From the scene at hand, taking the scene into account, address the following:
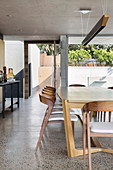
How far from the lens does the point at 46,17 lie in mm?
5949

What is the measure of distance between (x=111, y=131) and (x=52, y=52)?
7335mm

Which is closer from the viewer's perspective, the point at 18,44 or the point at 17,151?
the point at 17,151

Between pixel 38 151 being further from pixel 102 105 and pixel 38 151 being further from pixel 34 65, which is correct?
pixel 34 65

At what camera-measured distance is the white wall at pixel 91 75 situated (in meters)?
8.42

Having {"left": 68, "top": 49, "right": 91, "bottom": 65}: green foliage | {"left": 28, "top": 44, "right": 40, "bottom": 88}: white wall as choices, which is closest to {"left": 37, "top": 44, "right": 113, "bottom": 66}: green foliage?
{"left": 68, "top": 49, "right": 91, "bottom": 65}: green foliage

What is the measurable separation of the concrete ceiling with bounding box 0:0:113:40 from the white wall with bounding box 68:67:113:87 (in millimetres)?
1396

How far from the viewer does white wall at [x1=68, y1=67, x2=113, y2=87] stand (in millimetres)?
8422

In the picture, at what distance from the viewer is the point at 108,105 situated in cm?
224

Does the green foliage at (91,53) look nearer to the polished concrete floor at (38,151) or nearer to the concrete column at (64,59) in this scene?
the concrete column at (64,59)

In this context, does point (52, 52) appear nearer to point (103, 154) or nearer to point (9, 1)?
point (9, 1)

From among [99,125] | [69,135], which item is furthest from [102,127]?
[69,135]

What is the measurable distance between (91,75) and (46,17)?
3415 mm

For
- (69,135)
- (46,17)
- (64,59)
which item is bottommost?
(69,135)

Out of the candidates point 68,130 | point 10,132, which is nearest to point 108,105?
point 68,130
